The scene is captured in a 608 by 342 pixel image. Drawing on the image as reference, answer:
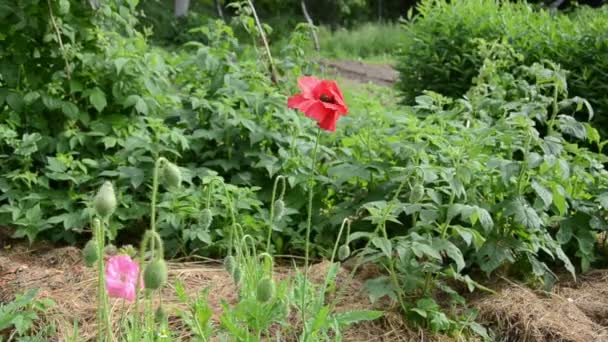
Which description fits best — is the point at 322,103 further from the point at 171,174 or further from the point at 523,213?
the point at 523,213

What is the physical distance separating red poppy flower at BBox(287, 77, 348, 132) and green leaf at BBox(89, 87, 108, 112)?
1563 millimetres

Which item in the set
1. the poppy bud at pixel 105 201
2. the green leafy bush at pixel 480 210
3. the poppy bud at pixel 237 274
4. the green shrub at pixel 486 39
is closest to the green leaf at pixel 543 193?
the green leafy bush at pixel 480 210

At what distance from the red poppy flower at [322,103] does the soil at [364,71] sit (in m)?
7.87

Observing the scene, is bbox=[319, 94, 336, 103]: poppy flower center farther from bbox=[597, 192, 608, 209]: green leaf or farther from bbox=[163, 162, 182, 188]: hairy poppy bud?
bbox=[597, 192, 608, 209]: green leaf

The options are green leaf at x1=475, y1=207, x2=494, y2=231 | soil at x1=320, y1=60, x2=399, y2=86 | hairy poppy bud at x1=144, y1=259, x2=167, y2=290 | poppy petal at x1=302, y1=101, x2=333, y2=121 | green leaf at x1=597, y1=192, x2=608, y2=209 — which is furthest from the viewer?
soil at x1=320, y1=60, x2=399, y2=86

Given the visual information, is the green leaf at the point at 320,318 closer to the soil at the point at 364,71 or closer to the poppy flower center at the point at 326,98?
the poppy flower center at the point at 326,98

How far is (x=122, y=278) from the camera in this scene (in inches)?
62.2

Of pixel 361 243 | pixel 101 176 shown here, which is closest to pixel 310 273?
pixel 361 243

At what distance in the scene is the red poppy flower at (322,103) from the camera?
1965 millimetres

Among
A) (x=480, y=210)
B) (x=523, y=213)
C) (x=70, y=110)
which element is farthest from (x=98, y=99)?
(x=523, y=213)

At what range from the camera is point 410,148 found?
281 cm

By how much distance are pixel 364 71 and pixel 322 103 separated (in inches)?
383

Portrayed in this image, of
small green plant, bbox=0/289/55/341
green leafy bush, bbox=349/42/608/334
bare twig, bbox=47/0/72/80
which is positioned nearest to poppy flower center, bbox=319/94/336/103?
green leafy bush, bbox=349/42/608/334

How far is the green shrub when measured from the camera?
498cm
